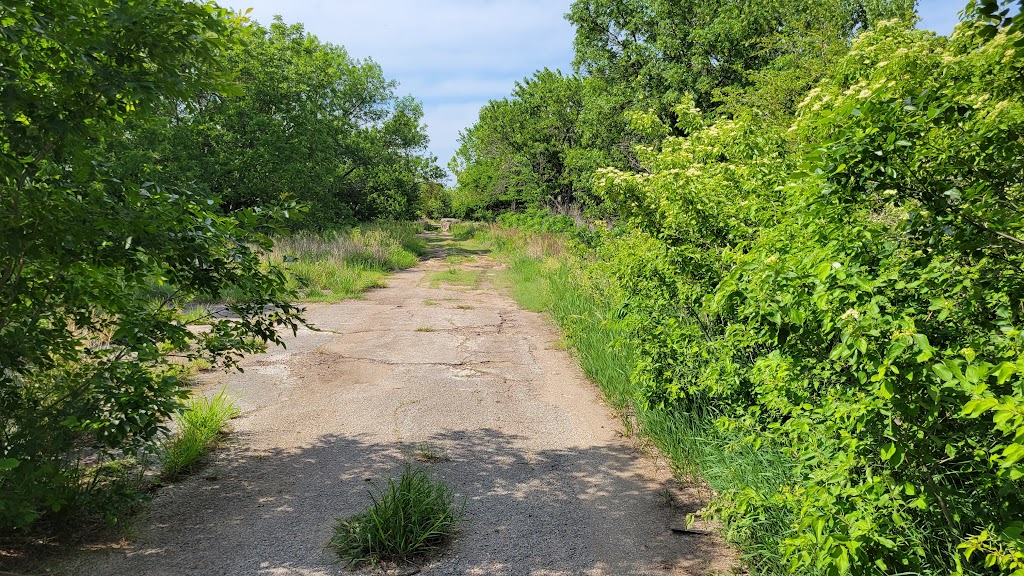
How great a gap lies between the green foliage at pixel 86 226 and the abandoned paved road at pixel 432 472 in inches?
31.7

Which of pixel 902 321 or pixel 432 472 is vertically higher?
pixel 902 321

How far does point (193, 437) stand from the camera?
175 inches

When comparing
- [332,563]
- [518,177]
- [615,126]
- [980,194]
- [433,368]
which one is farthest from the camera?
[518,177]

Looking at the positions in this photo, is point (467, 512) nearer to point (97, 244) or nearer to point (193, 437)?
point (193, 437)

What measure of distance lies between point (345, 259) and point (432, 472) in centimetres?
1329

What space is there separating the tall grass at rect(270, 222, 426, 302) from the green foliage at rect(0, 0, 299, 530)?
21.5 ft

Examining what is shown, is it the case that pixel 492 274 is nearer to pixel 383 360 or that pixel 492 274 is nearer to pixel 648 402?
pixel 383 360

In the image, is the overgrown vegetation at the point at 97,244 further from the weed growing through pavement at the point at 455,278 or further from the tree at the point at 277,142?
the weed growing through pavement at the point at 455,278

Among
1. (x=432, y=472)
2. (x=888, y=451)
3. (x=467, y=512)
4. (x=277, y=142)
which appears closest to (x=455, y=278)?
(x=277, y=142)

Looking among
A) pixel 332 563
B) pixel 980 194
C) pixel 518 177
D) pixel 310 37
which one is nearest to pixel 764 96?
pixel 980 194

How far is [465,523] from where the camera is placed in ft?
11.8

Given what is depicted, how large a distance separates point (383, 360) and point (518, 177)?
76.1ft

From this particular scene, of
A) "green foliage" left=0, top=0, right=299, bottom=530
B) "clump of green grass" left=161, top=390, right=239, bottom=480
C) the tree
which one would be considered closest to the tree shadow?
"clump of green grass" left=161, top=390, right=239, bottom=480

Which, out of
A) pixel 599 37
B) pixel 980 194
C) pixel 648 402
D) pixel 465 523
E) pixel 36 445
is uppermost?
pixel 599 37
